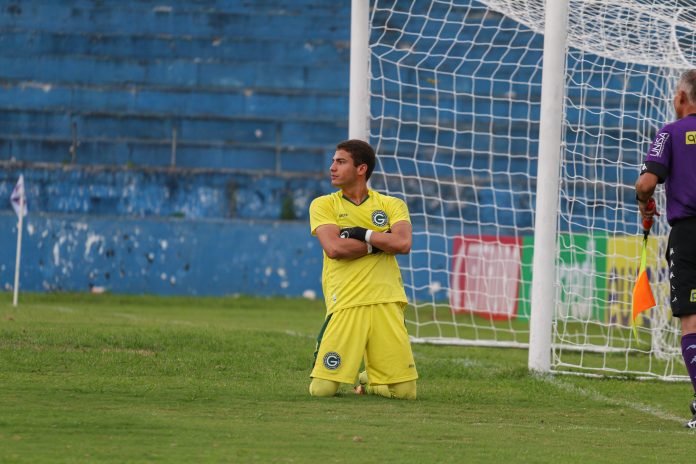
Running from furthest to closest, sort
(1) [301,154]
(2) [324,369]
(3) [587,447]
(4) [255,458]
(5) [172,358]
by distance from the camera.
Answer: (1) [301,154]
(5) [172,358]
(2) [324,369]
(3) [587,447]
(4) [255,458]

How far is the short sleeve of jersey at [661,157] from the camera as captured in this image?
Result: 579 centimetres

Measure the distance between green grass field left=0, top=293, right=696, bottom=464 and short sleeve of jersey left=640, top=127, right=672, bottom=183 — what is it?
1.23m

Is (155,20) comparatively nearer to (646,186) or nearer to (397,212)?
(397,212)

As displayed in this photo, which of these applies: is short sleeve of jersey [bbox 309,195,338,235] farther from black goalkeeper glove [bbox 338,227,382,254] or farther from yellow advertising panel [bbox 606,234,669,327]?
yellow advertising panel [bbox 606,234,669,327]

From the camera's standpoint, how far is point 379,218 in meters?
6.74

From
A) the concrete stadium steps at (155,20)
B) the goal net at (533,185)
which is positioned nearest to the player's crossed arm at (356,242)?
the goal net at (533,185)

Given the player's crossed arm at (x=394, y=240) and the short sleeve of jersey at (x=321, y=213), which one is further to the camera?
the short sleeve of jersey at (x=321, y=213)

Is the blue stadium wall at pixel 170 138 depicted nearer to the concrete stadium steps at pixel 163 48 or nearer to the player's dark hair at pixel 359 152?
the concrete stadium steps at pixel 163 48

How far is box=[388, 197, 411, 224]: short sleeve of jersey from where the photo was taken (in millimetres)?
6750

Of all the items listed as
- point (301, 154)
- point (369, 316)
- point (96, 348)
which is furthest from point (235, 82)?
point (369, 316)

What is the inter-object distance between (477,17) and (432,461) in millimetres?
18370

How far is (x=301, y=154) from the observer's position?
19.6 m

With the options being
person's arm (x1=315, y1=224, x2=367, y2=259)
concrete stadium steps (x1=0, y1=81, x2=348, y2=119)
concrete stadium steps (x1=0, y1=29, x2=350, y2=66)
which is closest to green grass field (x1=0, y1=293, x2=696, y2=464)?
person's arm (x1=315, y1=224, x2=367, y2=259)

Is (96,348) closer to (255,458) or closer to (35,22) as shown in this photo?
(255,458)
